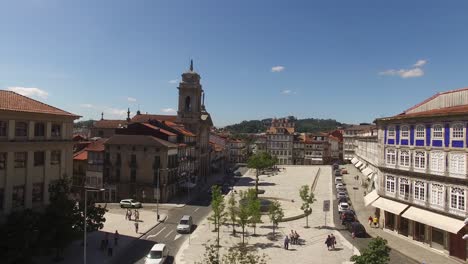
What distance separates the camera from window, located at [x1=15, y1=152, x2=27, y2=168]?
3294 cm

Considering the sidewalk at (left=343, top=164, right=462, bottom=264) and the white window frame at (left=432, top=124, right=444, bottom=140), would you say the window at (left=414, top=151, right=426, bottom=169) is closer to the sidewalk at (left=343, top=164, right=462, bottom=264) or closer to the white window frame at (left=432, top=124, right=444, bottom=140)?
the white window frame at (left=432, top=124, right=444, bottom=140)

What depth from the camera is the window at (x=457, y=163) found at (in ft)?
113

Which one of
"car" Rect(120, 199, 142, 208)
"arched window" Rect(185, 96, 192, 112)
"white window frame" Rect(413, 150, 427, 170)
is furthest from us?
"arched window" Rect(185, 96, 192, 112)

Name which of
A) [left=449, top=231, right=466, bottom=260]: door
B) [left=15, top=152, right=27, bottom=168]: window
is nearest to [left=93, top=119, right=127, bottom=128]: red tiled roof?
[left=15, top=152, right=27, bottom=168]: window

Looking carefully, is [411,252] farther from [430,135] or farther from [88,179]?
[88,179]

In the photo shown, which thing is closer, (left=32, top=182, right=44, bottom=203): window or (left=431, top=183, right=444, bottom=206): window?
(left=32, top=182, right=44, bottom=203): window

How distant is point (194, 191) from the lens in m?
74.1

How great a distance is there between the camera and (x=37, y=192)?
3522cm

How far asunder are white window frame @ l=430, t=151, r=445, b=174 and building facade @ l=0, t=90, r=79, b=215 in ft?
121

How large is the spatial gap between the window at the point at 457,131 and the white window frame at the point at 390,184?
32.2 ft

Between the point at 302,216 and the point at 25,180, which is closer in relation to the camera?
the point at 25,180

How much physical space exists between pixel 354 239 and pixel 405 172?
9.27 m

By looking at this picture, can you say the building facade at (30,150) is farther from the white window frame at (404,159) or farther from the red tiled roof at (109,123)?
the red tiled roof at (109,123)

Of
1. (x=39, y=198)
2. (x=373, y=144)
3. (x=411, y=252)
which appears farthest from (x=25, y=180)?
(x=373, y=144)
